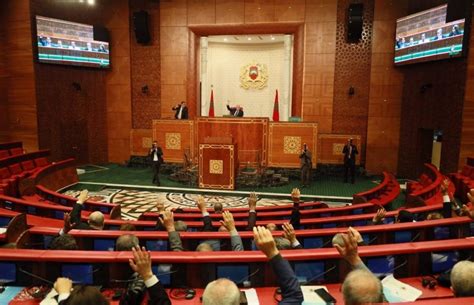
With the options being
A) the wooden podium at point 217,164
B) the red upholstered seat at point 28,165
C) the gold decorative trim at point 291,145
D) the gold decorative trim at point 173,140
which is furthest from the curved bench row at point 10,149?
the gold decorative trim at point 291,145

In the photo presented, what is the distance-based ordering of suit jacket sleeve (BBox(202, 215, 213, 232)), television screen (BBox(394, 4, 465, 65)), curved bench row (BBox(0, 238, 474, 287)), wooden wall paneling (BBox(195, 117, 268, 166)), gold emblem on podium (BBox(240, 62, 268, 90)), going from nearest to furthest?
curved bench row (BBox(0, 238, 474, 287)) < suit jacket sleeve (BBox(202, 215, 213, 232)) < television screen (BBox(394, 4, 465, 65)) < wooden wall paneling (BBox(195, 117, 268, 166)) < gold emblem on podium (BBox(240, 62, 268, 90))

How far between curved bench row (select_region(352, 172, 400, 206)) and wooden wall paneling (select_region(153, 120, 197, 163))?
17.1 feet

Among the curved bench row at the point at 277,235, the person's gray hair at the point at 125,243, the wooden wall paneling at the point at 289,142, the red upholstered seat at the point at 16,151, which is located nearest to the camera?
the person's gray hair at the point at 125,243

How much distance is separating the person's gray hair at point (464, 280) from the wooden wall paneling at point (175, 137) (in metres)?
8.96

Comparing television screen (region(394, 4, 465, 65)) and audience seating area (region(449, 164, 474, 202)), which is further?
television screen (region(394, 4, 465, 65))

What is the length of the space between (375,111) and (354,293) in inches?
394

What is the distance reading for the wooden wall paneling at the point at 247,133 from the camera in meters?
9.86

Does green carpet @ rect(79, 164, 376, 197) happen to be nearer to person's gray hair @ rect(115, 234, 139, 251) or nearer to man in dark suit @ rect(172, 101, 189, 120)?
man in dark suit @ rect(172, 101, 189, 120)

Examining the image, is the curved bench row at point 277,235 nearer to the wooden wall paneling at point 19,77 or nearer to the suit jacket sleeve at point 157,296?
the suit jacket sleeve at point 157,296

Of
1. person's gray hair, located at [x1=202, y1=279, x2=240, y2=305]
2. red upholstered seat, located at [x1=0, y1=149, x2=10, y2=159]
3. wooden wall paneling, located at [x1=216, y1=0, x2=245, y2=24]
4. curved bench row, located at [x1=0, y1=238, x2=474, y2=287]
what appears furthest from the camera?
wooden wall paneling, located at [x1=216, y1=0, x2=245, y2=24]

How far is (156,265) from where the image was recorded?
88.0 inches

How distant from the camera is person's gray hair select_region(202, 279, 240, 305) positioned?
1.34m

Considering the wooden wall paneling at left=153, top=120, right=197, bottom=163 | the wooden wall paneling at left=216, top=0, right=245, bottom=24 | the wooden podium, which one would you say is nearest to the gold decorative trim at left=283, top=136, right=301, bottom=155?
the wooden podium

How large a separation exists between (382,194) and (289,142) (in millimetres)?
3461
